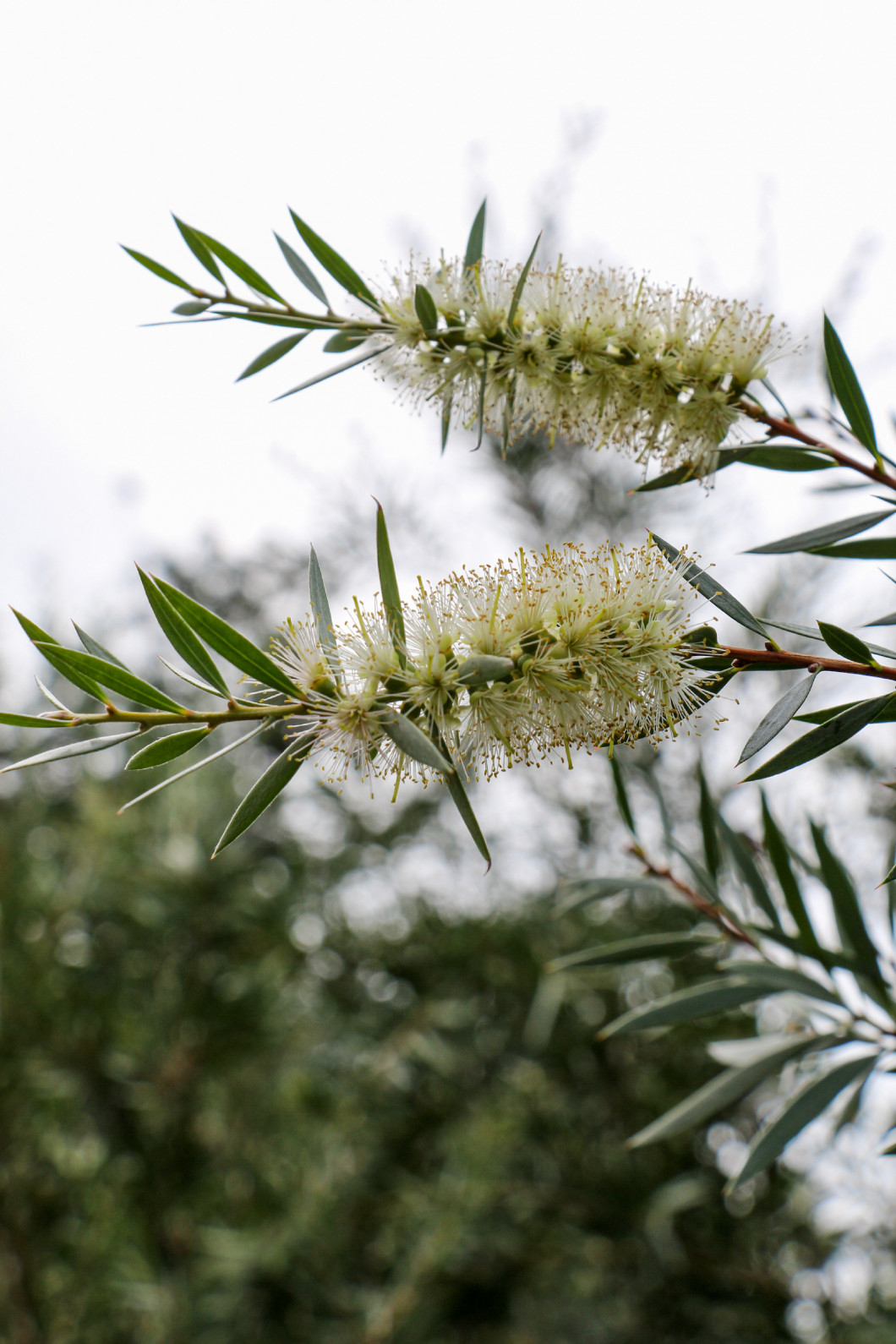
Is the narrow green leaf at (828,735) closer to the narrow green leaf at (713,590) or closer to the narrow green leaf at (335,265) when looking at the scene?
the narrow green leaf at (713,590)

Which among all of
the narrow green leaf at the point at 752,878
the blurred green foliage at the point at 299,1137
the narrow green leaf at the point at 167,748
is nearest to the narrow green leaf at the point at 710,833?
the narrow green leaf at the point at 752,878

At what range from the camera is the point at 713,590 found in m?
0.55

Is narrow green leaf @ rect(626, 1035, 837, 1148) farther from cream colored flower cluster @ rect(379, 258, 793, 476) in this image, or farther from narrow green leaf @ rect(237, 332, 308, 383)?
narrow green leaf @ rect(237, 332, 308, 383)

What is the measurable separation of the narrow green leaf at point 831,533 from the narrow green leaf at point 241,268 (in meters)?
0.44

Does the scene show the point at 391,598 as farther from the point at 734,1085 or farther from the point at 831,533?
the point at 734,1085

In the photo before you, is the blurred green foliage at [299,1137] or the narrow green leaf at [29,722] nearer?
the narrow green leaf at [29,722]

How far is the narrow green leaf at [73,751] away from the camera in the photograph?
16.8 inches

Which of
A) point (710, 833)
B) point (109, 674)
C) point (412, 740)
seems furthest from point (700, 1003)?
point (109, 674)

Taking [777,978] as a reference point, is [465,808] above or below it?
above

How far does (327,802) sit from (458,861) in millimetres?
573

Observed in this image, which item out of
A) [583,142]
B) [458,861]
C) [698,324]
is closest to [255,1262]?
[458,861]

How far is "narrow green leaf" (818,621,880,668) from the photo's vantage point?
502mm

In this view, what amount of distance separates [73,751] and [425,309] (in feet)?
1.45

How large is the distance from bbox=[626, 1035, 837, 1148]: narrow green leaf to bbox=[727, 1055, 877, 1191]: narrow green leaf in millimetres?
37
